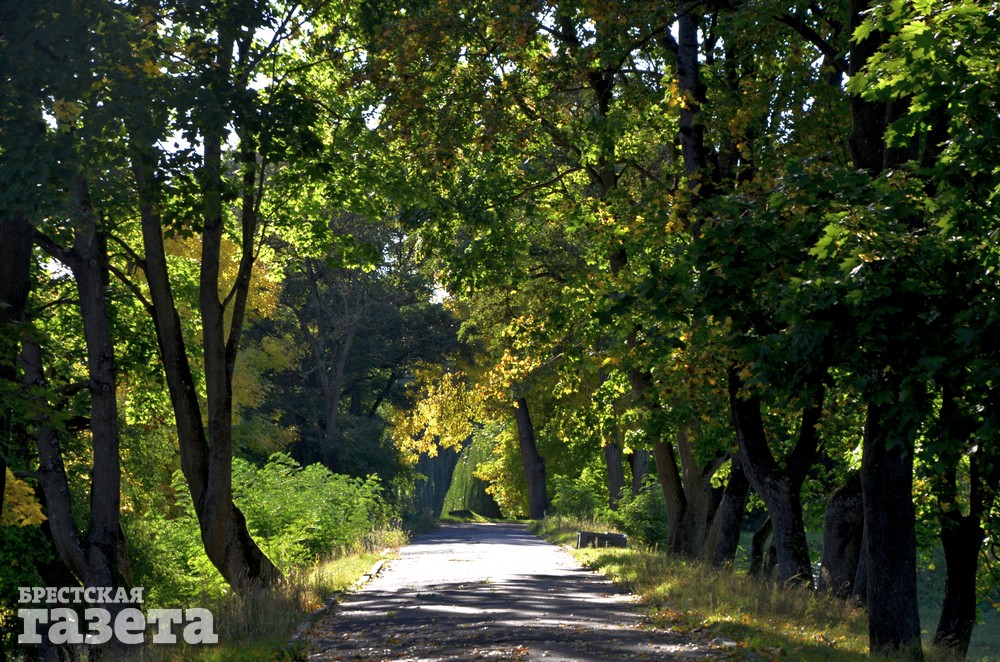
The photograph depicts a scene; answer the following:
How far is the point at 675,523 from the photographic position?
25.5 m

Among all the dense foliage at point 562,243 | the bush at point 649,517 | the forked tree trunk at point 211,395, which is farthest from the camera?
the bush at point 649,517

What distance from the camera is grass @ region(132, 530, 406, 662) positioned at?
1067 cm

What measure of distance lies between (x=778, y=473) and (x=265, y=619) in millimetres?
7439

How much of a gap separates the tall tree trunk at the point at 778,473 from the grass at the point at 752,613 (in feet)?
2.08

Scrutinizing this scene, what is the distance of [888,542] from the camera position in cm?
1191

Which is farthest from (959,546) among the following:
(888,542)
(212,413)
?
(212,413)

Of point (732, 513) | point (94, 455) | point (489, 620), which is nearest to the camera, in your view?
point (489, 620)

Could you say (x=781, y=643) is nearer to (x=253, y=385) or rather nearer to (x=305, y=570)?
(x=305, y=570)

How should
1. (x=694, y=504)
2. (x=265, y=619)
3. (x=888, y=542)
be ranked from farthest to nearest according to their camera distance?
(x=694, y=504) < (x=265, y=619) < (x=888, y=542)

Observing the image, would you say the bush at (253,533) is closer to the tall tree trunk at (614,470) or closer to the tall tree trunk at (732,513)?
the tall tree trunk at (732,513)

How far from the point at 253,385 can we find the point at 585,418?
16.4 meters

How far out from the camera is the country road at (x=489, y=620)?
11680mm

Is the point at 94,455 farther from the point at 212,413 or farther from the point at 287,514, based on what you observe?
the point at 287,514

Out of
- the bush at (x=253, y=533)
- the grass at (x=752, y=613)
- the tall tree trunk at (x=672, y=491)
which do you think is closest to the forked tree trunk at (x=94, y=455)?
the bush at (x=253, y=533)
